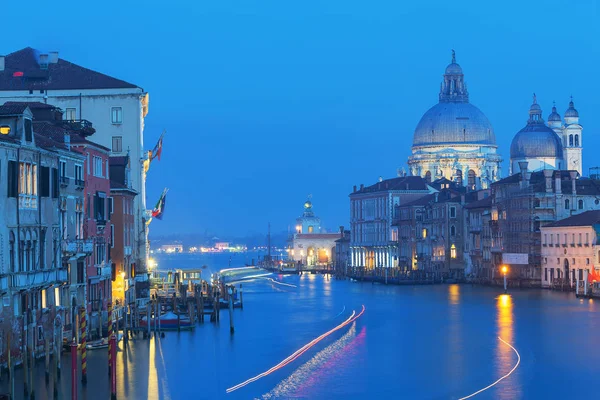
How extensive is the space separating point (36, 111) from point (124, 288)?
7388 mm

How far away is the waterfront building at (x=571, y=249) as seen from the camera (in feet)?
202

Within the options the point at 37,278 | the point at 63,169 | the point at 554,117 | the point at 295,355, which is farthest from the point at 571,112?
the point at 37,278

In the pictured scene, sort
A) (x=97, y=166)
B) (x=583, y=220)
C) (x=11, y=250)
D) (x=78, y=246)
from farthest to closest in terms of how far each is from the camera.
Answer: (x=583, y=220)
(x=97, y=166)
(x=78, y=246)
(x=11, y=250)

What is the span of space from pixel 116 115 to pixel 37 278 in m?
21.8

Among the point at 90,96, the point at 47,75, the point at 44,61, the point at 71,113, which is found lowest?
the point at 71,113

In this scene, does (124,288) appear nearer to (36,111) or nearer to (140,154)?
(36,111)

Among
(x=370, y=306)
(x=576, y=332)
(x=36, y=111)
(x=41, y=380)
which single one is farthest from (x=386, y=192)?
(x=41, y=380)

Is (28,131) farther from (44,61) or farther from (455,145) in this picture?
(455,145)

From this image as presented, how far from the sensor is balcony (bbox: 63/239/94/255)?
31309 mm

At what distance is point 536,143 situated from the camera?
12000cm

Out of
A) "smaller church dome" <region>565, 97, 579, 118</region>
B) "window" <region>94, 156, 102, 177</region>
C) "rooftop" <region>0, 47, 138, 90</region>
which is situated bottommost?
"window" <region>94, 156, 102, 177</region>

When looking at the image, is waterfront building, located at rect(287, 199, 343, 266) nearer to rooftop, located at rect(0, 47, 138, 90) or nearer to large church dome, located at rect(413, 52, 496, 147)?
large church dome, located at rect(413, 52, 496, 147)

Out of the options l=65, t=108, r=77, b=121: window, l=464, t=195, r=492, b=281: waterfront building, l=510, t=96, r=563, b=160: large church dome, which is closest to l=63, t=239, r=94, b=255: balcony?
l=65, t=108, r=77, b=121: window

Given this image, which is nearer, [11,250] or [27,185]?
[11,250]
